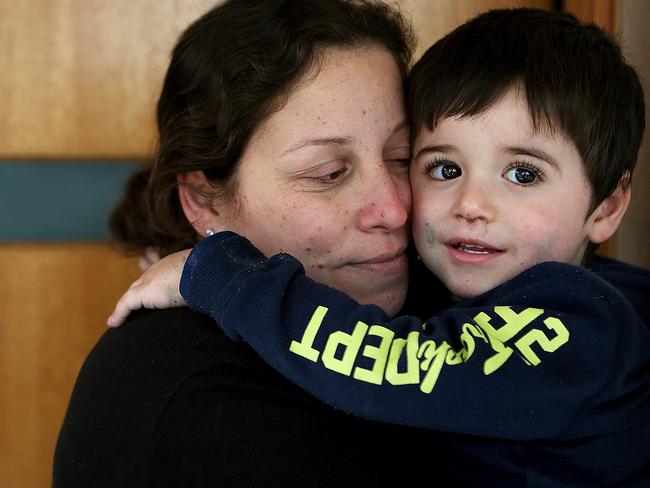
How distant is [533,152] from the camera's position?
131cm

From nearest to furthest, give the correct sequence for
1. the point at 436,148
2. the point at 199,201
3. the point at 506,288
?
the point at 506,288 → the point at 436,148 → the point at 199,201

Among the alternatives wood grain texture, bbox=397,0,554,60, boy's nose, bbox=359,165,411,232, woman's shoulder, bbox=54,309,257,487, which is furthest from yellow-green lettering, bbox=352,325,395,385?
wood grain texture, bbox=397,0,554,60

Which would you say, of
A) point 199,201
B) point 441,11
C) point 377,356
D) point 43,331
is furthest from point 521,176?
point 43,331

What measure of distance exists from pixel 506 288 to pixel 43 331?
124 centimetres

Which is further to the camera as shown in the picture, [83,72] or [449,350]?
[83,72]

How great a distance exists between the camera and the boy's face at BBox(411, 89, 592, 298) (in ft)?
4.33

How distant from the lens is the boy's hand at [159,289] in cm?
133

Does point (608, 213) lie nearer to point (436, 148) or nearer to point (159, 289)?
point (436, 148)

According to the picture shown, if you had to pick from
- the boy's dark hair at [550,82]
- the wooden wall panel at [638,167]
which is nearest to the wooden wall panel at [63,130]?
the wooden wall panel at [638,167]

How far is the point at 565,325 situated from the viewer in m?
1.17

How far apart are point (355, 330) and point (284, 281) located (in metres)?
0.12

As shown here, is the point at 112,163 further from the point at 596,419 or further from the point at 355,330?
the point at 596,419

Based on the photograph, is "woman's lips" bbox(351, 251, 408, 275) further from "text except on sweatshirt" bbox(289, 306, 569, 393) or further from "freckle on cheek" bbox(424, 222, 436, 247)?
"text except on sweatshirt" bbox(289, 306, 569, 393)

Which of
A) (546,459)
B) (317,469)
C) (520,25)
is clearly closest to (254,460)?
(317,469)
